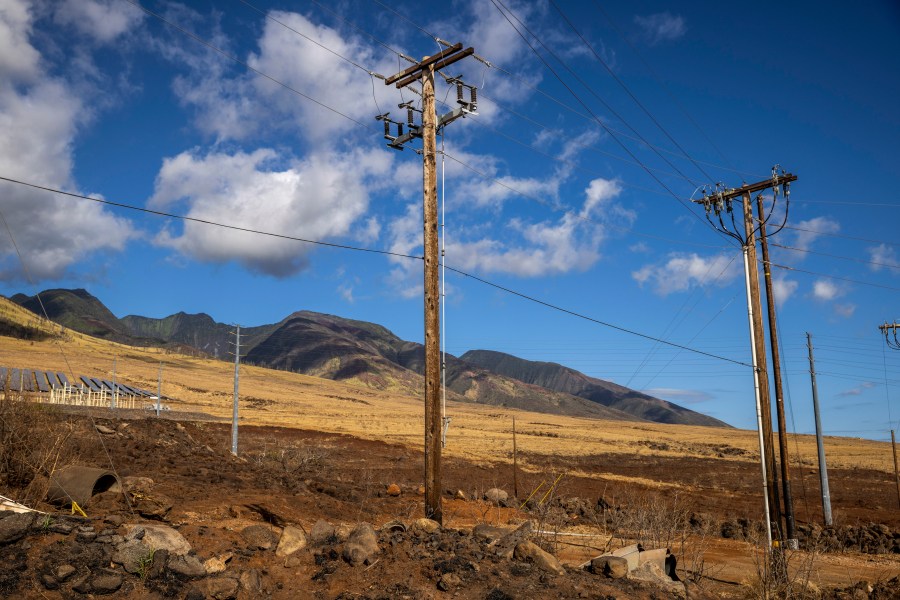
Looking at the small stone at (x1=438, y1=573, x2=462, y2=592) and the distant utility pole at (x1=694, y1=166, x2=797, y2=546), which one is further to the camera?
the distant utility pole at (x1=694, y1=166, x2=797, y2=546)

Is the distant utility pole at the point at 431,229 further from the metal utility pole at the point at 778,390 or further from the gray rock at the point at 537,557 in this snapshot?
the metal utility pole at the point at 778,390

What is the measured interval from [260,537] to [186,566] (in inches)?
63.4

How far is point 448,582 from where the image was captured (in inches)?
372

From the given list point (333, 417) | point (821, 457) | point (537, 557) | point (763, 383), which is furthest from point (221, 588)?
point (333, 417)

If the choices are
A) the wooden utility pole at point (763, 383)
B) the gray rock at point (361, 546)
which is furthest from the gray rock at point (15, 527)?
the wooden utility pole at point (763, 383)

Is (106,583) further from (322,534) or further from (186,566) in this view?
(322,534)

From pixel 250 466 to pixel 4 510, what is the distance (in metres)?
13.7

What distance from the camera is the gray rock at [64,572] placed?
25.9 feet

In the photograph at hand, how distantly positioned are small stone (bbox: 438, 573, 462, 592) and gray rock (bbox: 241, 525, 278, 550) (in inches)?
103

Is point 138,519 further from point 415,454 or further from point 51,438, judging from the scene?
point 415,454

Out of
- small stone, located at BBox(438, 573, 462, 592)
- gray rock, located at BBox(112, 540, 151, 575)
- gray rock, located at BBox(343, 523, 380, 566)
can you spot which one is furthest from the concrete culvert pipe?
small stone, located at BBox(438, 573, 462, 592)

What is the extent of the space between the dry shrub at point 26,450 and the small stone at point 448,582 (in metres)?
6.74

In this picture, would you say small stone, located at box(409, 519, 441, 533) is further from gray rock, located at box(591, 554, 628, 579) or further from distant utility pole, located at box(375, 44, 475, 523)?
gray rock, located at box(591, 554, 628, 579)

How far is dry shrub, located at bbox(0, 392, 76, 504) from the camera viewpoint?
1159 centimetres
